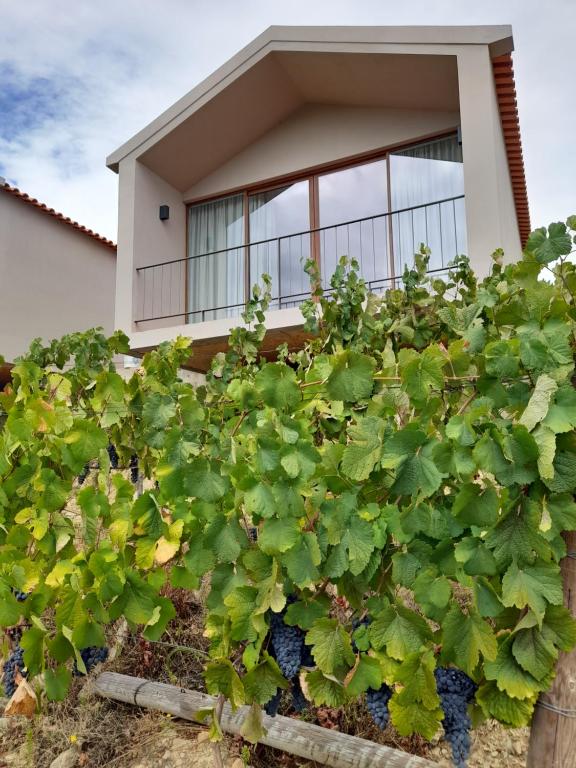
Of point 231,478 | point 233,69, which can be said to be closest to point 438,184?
point 233,69

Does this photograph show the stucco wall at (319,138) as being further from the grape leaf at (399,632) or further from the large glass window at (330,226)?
the grape leaf at (399,632)

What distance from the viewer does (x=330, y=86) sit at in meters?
8.30

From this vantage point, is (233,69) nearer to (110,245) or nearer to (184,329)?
(184,329)

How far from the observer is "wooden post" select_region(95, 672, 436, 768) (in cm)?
190

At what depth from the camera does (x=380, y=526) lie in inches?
48.6

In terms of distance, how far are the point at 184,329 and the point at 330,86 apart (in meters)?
3.87

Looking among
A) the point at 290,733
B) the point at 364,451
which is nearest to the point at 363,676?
the point at 364,451

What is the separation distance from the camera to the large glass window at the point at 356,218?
8086 millimetres

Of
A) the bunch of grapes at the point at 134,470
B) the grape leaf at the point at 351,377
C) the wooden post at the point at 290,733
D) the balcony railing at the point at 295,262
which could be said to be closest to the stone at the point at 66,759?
the wooden post at the point at 290,733

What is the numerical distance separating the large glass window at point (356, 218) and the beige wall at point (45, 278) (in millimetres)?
6324

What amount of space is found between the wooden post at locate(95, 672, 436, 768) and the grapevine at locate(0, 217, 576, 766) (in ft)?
1.63

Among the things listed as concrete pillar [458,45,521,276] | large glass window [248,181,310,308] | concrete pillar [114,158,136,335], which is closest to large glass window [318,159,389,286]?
large glass window [248,181,310,308]

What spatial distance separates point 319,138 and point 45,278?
669cm

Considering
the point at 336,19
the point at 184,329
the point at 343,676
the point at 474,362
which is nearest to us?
the point at 474,362
